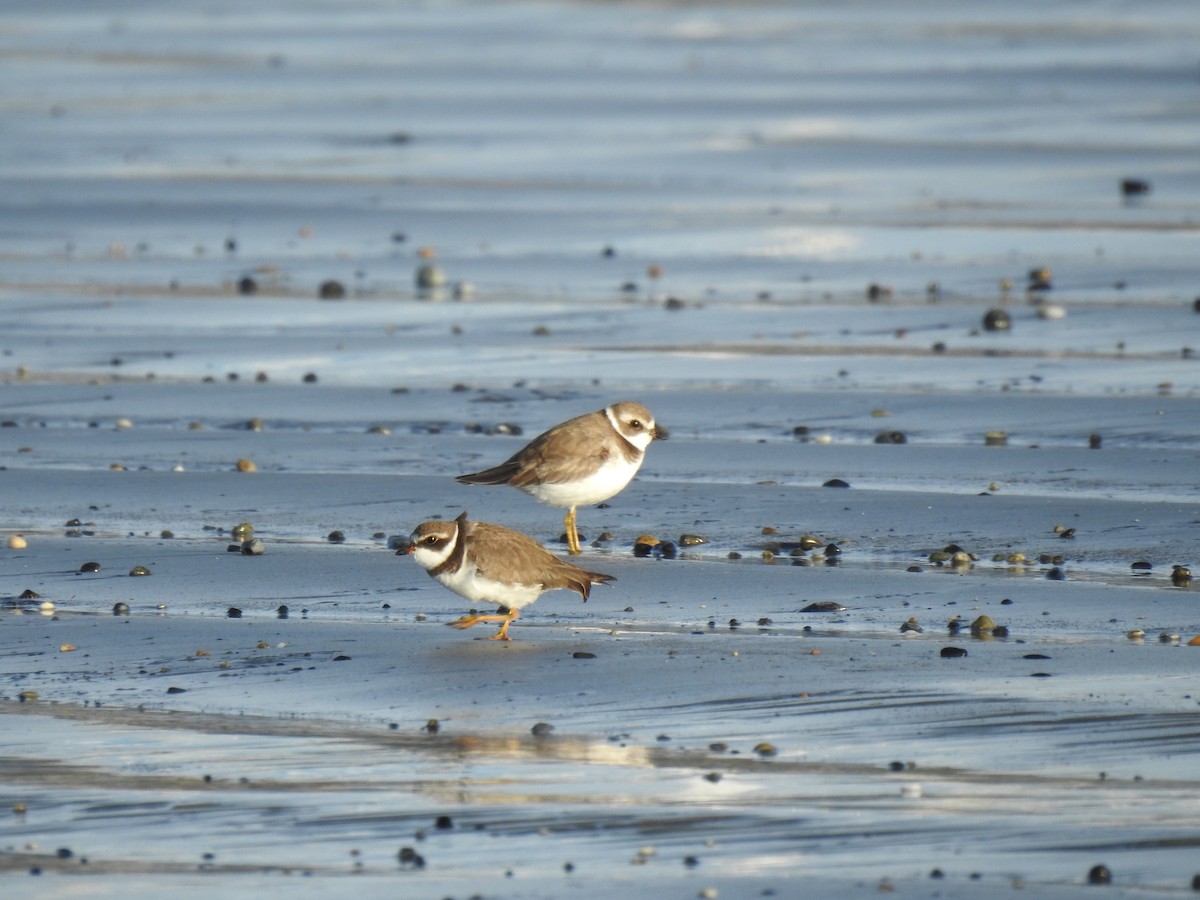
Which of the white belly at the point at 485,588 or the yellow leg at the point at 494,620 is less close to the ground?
the white belly at the point at 485,588

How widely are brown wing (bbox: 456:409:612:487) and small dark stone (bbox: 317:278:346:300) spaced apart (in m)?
6.47

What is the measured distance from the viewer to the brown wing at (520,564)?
7156 millimetres

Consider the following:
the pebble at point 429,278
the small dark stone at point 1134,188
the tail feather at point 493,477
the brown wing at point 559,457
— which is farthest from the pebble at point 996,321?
the small dark stone at point 1134,188

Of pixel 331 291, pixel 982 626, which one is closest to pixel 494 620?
pixel 982 626

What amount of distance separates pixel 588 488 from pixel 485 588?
1444 millimetres

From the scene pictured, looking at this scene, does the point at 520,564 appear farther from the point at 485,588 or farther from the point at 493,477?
the point at 493,477

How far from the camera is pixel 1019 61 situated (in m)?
29.4

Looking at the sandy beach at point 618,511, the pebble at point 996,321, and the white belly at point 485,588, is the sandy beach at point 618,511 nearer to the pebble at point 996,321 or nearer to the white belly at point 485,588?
the pebble at point 996,321

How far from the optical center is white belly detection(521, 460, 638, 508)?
27.9ft

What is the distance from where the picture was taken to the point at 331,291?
591 inches

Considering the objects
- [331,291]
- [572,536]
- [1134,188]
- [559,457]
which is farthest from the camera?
[1134,188]

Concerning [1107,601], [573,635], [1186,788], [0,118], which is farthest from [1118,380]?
[0,118]

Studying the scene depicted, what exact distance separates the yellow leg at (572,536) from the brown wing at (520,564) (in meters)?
1.03

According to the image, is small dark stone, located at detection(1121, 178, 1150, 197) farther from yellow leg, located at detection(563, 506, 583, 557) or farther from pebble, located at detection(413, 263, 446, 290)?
yellow leg, located at detection(563, 506, 583, 557)
